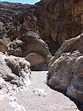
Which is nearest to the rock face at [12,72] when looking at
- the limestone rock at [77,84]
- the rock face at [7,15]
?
the limestone rock at [77,84]

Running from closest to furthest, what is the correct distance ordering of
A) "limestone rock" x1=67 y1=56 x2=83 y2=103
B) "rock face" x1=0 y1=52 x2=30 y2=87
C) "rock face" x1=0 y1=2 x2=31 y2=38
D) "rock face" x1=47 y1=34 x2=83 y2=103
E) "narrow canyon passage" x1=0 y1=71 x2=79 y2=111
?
"narrow canyon passage" x1=0 y1=71 x2=79 y2=111 → "limestone rock" x1=67 y1=56 x2=83 y2=103 → "rock face" x1=47 y1=34 x2=83 y2=103 → "rock face" x1=0 y1=52 x2=30 y2=87 → "rock face" x1=0 y1=2 x2=31 y2=38

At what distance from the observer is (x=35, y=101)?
9.36m

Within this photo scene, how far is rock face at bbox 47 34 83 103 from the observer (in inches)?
377

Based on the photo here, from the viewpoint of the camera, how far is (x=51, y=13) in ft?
117

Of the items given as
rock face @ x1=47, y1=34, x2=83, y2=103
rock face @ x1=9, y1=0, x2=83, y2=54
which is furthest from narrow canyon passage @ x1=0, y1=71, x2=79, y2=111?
rock face @ x1=9, y1=0, x2=83, y2=54

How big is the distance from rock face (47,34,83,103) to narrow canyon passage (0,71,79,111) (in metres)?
0.55

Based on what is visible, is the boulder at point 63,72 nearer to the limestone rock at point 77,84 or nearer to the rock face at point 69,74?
the rock face at point 69,74

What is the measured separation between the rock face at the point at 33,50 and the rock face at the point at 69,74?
655 cm

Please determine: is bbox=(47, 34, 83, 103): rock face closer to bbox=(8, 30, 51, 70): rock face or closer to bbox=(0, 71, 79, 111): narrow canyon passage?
bbox=(0, 71, 79, 111): narrow canyon passage

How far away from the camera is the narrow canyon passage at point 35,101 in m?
8.47

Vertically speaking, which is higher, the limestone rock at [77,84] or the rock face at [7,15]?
the limestone rock at [77,84]

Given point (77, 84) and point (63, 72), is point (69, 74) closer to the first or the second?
point (63, 72)

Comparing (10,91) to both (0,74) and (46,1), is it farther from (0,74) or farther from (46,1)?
(46,1)

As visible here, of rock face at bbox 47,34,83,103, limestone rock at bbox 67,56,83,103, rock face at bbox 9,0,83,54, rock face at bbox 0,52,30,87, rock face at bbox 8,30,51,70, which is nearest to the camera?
limestone rock at bbox 67,56,83,103
